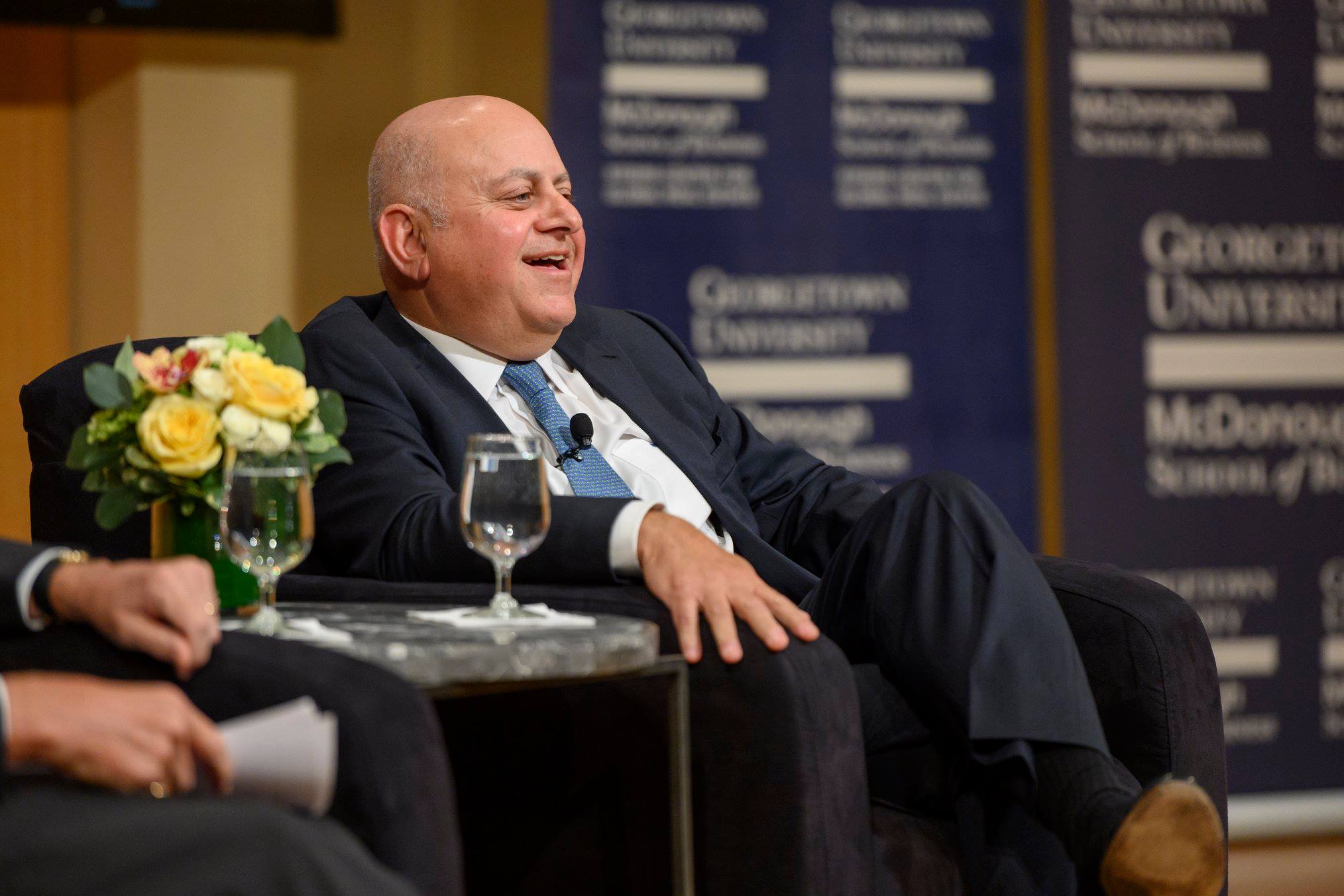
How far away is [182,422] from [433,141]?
0.90m

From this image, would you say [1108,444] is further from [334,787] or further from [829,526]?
[334,787]

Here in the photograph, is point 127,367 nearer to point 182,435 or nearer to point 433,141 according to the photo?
point 182,435

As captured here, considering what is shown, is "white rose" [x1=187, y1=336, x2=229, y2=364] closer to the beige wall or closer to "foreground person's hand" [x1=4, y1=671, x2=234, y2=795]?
"foreground person's hand" [x1=4, y1=671, x2=234, y2=795]

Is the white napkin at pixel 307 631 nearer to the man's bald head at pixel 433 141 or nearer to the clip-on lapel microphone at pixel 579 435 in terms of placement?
the clip-on lapel microphone at pixel 579 435

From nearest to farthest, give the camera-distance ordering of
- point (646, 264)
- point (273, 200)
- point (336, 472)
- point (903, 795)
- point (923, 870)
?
point (923, 870), point (903, 795), point (336, 472), point (646, 264), point (273, 200)

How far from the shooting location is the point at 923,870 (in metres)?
1.68

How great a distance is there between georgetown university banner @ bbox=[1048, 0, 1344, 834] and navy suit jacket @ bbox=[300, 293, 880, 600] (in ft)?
4.70

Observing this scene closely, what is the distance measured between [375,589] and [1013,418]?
89.1 inches

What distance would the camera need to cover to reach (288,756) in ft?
3.70

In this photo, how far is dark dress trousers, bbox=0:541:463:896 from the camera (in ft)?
3.40

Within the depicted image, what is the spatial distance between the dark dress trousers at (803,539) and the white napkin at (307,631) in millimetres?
322

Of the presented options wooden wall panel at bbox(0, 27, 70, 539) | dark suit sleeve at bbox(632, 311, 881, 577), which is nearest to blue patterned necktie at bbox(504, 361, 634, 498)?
dark suit sleeve at bbox(632, 311, 881, 577)

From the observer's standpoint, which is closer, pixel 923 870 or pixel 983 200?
pixel 923 870

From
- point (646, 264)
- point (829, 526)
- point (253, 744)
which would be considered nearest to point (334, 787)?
point (253, 744)
